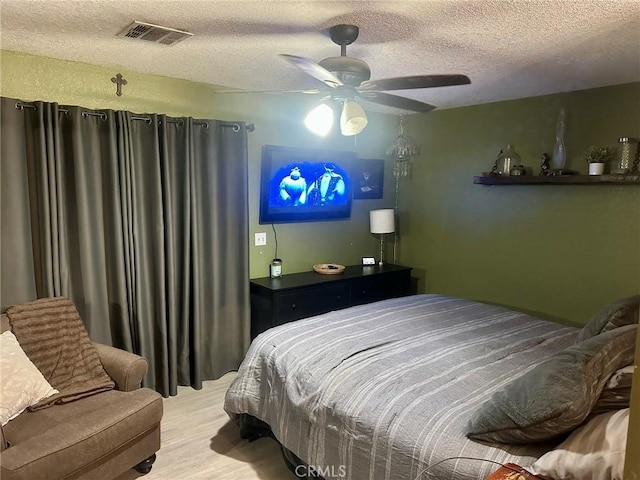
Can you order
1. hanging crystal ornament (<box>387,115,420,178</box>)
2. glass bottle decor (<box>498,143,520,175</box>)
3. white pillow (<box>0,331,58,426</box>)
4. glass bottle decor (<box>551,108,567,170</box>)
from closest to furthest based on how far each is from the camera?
white pillow (<box>0,331,58,426</box>), glass bottle decor (<box>551,108,567,170</box>), glass bottle decor (<box>498,143,520,175</box>), hanging crystal ornament (<box>387,115,420,178</box>)

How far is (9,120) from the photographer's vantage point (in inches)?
106

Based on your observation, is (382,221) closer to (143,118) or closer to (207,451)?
(143,118)

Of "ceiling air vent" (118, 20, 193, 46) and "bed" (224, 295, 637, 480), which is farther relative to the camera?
"ceiling air vent" (118, 20, 193, 46)

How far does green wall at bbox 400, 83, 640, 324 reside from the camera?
11.4 ft

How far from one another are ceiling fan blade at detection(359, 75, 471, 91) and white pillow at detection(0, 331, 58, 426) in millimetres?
2233

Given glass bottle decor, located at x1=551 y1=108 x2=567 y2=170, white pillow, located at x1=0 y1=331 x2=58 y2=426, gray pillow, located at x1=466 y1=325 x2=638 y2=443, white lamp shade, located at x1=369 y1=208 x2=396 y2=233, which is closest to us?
gray pillow, located at x1=466 y1=325 x2=638 y2=443

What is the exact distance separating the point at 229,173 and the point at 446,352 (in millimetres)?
2153

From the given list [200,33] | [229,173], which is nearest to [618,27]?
[200,33]

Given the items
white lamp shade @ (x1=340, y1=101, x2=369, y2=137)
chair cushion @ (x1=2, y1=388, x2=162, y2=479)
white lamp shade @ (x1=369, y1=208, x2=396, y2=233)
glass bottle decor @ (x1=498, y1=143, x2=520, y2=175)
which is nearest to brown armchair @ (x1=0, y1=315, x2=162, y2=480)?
chair cushion @ (x1=2, y1=388, x2=162, y2=479)

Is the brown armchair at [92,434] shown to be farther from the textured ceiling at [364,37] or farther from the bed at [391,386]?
the textured ceiling at [364,37]

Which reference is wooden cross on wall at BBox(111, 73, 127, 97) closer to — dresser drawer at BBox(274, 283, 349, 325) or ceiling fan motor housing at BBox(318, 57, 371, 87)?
ceiling fan motor housing at BBox(318, 57, 371, 87)

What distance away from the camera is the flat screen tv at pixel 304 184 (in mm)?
4023

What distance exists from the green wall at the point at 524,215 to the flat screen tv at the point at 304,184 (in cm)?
88

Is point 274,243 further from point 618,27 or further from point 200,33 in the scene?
point 618,27
